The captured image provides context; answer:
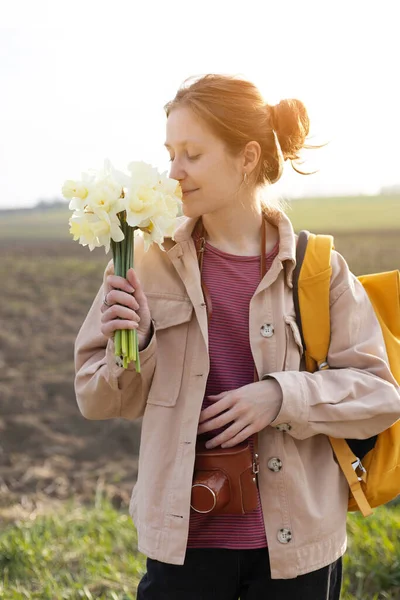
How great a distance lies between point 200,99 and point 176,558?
1.08m

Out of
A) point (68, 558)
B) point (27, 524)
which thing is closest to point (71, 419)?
point (27, 524)

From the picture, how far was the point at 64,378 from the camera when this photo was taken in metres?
6.92

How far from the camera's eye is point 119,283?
182 centimetres

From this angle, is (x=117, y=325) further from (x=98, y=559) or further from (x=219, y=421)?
(x=98, y=559)

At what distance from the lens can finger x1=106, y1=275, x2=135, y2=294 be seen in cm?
182

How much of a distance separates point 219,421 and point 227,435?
37 mm

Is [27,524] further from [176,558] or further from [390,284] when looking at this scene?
[390,284]

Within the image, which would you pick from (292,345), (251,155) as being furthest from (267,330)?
(251,155)

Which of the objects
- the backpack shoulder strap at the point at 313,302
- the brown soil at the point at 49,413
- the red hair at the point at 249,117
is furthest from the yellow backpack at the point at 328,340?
the brown soil at the point at 49,413

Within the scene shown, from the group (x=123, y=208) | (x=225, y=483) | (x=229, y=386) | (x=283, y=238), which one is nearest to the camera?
(x=123, y=208)

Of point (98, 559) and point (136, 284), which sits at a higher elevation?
point (136, 284)

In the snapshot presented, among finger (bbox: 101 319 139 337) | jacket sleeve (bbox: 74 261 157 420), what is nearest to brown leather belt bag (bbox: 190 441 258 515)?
jacket sleeve (bbox: 74 261 157 420)

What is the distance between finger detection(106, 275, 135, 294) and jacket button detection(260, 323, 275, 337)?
A: 35 cm

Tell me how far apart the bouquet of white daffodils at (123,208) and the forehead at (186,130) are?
18 centimetres
